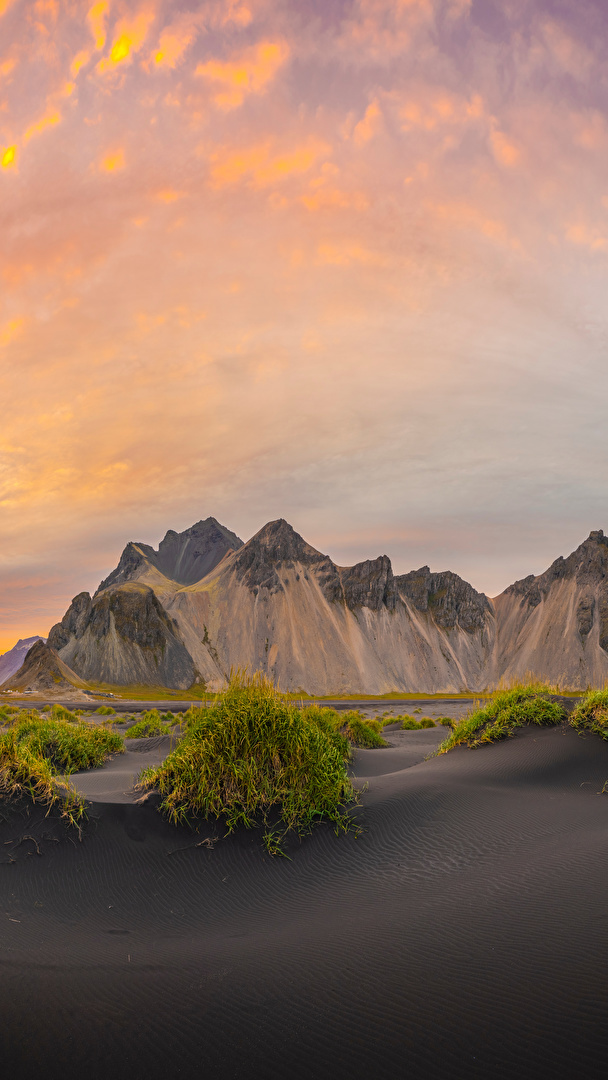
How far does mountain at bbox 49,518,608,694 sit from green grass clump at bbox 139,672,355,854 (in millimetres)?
85644

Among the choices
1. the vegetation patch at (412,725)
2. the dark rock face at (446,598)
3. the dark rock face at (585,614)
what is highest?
the dark rock face at (446,598)

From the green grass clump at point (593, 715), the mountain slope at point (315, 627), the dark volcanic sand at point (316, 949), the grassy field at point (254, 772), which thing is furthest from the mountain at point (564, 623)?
the dark volcanic sand at point (316, 949)

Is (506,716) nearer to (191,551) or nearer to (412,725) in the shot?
(412,725)

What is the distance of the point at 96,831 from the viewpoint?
8289 mm

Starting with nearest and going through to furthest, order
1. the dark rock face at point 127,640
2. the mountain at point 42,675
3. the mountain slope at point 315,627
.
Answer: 1. the mountain at point 42,675
2. the dark rock face at point 127,640
3. the mountain slope at point 315,627

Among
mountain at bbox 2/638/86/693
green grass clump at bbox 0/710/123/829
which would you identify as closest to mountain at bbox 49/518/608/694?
mountain at bbox 2/638/86/693

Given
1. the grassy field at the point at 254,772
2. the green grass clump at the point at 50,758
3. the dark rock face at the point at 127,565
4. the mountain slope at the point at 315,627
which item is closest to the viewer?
the grassy field at the point at 254,772

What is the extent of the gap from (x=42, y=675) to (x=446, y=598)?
288 feet

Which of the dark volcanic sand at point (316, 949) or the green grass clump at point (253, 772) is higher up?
the green grass clump at point (253, 772)

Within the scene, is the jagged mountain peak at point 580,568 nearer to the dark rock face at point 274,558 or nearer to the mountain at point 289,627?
the mountain at point 289,627

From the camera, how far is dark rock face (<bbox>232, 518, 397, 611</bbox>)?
363 ft

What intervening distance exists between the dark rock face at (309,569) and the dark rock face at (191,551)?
3705 centimetres

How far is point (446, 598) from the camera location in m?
126

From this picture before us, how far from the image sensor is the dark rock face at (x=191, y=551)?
156 m
